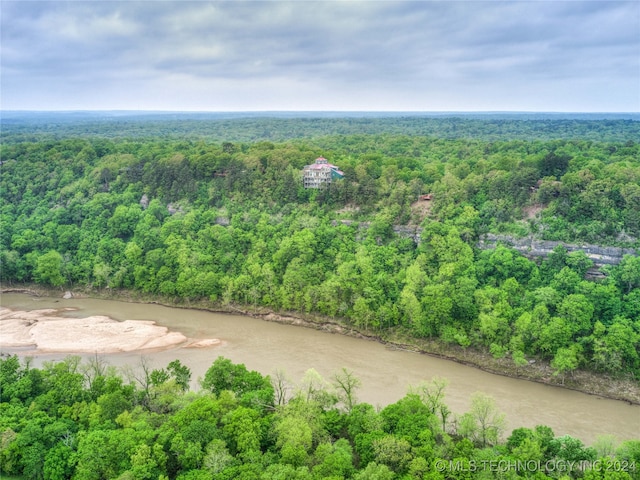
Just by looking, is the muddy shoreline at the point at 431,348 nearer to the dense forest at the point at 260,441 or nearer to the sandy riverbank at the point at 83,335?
the sandy riverbank at the point at 83,335

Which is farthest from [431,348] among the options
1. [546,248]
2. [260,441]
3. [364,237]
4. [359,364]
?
[260,441]

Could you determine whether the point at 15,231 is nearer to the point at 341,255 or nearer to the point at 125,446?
the point at 341,255

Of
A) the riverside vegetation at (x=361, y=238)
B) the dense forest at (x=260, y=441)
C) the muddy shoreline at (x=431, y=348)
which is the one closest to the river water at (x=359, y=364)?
the muddy shoreline at (x=431, y=348)

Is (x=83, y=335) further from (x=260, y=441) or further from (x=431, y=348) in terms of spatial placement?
(x=431, y=348)

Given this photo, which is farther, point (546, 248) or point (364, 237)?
point (364, 237)

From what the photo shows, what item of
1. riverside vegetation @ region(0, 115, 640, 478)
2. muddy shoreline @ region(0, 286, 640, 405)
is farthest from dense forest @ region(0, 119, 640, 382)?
muddy shoreline @ region(0, 286, 640, 405)

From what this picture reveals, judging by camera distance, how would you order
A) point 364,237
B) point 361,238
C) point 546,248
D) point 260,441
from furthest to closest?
→ point 361,238 < point 364,237 < point 546,248 < point 260,441

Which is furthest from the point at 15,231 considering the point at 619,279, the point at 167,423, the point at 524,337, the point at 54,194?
the point at 619,279

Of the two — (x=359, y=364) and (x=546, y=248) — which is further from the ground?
(x=546, y=248)
